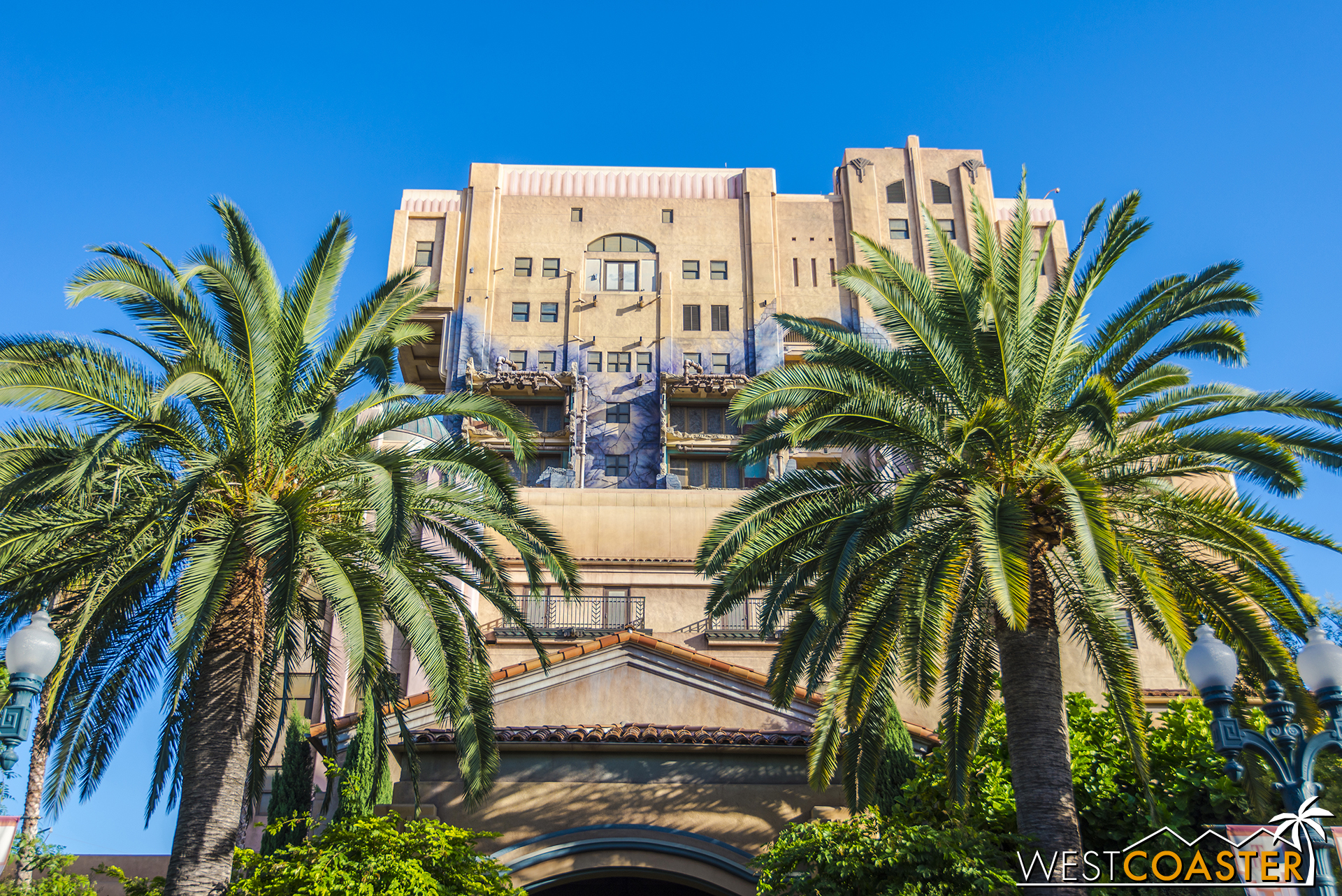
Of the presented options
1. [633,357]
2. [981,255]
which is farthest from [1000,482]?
[633,357]

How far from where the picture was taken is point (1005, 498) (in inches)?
559

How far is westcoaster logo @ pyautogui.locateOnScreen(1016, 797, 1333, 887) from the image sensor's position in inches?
408

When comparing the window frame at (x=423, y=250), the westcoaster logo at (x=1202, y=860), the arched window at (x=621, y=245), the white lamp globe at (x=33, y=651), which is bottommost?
the westcoaster logo at (x=1202, y=860)

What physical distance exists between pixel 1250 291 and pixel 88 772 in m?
17.0

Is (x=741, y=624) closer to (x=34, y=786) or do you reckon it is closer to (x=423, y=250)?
(x=34, y=786)

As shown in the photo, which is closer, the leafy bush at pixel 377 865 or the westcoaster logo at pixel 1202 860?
the westcoaster logo at pixel 1202 860

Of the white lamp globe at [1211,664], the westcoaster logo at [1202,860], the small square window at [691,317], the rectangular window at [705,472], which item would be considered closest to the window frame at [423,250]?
the small square window at [691,317]

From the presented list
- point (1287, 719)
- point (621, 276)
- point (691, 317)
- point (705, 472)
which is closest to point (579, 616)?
point (1287, 719)

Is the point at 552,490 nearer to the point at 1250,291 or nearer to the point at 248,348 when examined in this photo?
the point at 248,348

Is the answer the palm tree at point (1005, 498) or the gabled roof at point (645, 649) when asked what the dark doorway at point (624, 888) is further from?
the palm tree at point (1005, 498)

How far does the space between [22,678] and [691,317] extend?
44925mm

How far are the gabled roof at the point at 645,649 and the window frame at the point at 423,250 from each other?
36.3 metres

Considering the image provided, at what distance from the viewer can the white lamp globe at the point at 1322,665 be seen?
10281mm

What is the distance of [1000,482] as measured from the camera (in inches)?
599
